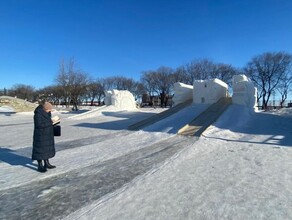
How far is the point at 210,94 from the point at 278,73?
28911 millimetres

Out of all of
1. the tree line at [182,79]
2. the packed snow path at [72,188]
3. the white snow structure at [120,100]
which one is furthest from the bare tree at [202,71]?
the packed snow path at [72,188]

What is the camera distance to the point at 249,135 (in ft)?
35.1

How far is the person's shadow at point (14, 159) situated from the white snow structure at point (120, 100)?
19.6 meters

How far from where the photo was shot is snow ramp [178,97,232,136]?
11.9m

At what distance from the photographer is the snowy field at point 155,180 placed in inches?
155

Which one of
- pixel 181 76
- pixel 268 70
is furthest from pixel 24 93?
pixel 268 70

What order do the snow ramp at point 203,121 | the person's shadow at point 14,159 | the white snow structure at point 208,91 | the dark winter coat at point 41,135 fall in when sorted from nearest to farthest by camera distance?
the dark winter coat at point 41,135, the person's shadow at point 14,159, the snow ramp at point 203,121, the white snow structure at point 208,91

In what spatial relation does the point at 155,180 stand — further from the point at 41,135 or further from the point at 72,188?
the point at 41,135

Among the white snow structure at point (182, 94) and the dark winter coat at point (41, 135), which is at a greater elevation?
the white snow structure at point (182, 94)

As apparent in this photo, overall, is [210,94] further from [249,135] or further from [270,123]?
[249,135]

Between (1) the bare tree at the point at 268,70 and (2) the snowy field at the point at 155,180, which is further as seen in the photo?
(1) the bare tree at the point at 268,70

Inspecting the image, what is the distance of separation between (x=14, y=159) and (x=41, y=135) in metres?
2.49

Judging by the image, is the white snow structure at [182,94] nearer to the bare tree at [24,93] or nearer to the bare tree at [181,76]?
the bare tree at [181,76]

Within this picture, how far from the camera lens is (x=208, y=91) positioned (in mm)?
20484
